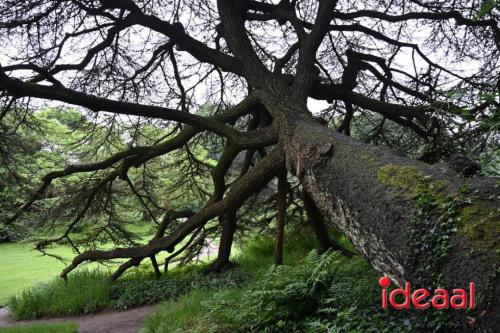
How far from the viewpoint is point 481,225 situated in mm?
1841

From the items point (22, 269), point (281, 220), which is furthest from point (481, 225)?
point (22, 269)

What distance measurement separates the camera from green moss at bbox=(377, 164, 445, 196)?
2.26 metres

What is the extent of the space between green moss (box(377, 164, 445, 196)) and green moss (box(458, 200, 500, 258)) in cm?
27

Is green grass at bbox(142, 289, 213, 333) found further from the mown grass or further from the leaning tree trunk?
the mown grass

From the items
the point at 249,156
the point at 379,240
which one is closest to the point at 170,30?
the point at 249,156

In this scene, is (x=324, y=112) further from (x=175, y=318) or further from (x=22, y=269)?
(x=22, y=269)

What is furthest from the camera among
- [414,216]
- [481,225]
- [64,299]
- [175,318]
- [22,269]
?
[22,269]

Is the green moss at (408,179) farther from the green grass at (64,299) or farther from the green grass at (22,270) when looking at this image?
the green grass at (22,270)

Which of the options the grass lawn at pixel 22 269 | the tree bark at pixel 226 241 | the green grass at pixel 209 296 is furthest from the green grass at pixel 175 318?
the grass lawn at pixel 22 269

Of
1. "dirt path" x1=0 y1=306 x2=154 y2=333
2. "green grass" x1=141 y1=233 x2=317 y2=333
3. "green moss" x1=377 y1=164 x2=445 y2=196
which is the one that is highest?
"green moss" x1=377 y1=164 x2=445 y2=196

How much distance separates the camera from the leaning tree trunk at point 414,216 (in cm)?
174

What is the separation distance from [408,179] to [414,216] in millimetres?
363

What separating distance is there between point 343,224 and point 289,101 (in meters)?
2.28

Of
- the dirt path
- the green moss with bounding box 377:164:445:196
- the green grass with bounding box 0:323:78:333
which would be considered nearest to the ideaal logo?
the green moss with bounding box 377:164:445:196
